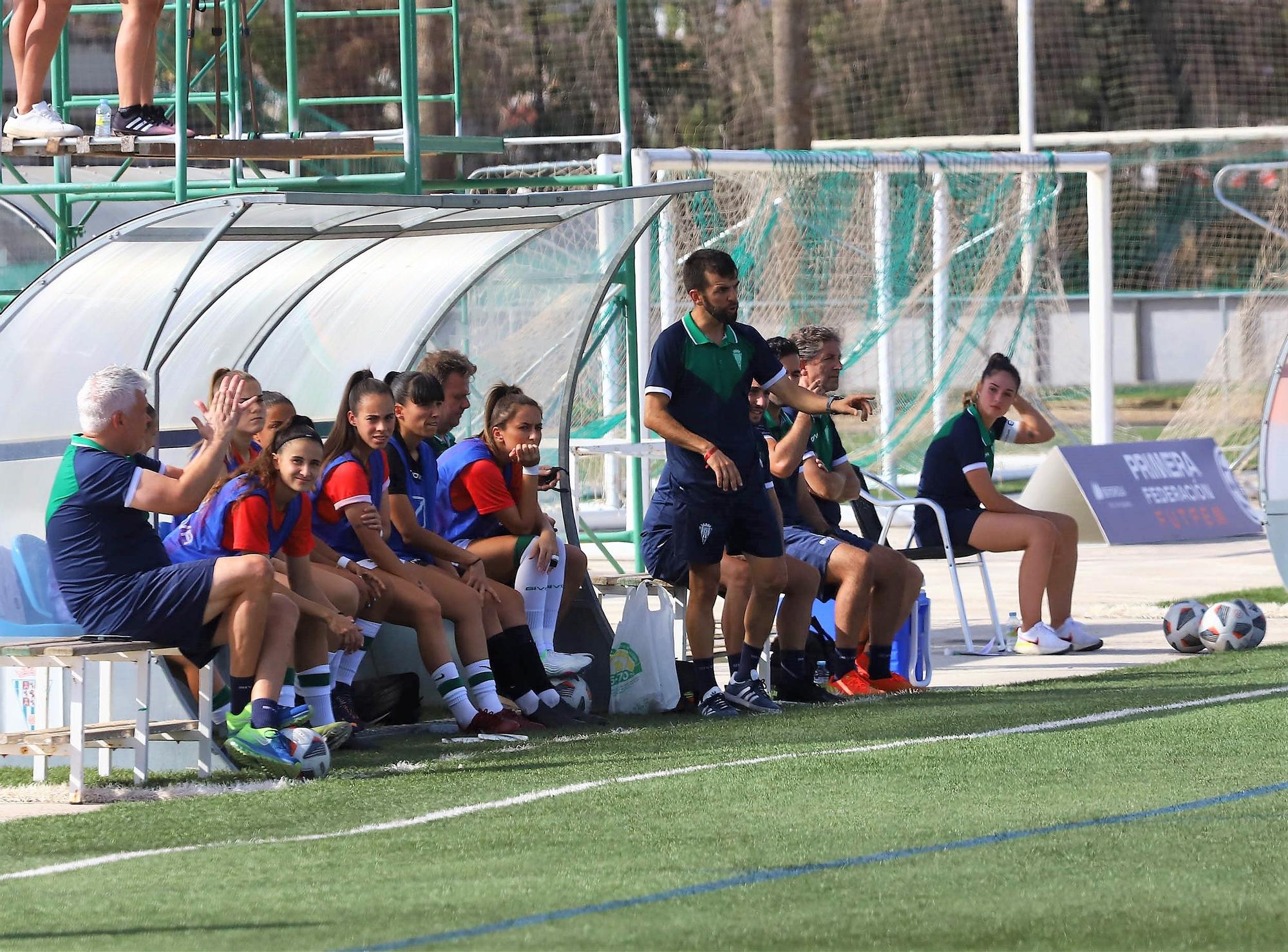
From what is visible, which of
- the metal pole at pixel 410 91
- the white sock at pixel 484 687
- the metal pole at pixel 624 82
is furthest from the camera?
the metal pole at pixel 624 82

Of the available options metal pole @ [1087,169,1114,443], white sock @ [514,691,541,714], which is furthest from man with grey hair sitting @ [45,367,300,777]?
metal pole @ [1087,169,1114,443]

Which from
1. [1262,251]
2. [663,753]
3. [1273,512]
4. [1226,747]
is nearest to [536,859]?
[663,753]

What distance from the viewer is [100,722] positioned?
775cm

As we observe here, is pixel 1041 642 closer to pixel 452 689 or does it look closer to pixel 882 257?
pixel 452 689

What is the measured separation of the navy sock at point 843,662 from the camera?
9844mm

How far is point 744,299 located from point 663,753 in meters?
11.5

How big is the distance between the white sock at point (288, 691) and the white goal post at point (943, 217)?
896 cm

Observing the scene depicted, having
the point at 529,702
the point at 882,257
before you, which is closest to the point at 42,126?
the point at 529,702

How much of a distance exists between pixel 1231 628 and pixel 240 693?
18.3 ft

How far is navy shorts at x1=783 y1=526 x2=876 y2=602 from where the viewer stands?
984cm

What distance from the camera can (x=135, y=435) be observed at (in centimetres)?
737

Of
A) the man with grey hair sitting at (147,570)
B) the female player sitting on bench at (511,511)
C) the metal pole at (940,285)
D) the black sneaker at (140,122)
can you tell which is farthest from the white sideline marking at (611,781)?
the metal pole at (940,285)

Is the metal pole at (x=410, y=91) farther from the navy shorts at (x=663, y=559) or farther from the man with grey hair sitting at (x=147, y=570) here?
the man with grey hair sitting at (x=147, y=570)

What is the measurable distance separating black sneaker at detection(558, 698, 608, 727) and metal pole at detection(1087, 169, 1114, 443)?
11.2 metres
